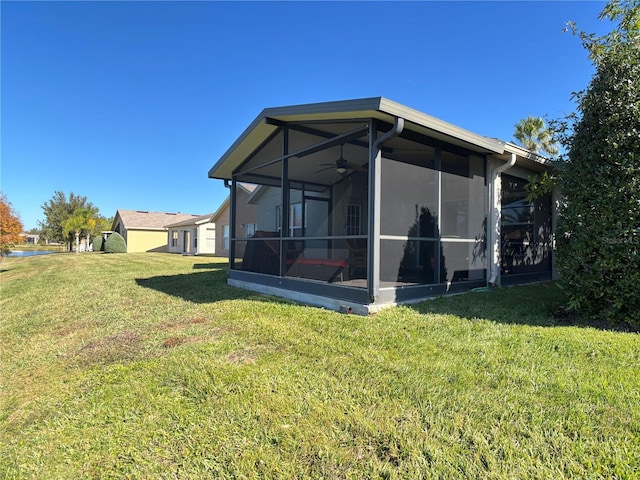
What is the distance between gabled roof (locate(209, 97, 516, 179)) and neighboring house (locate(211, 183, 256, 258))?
645 cm

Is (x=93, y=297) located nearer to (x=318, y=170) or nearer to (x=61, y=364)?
(x=61, y=364)

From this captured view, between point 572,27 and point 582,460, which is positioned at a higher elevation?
point 572,27

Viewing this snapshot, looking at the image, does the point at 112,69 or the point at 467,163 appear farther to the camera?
the point at 112,69

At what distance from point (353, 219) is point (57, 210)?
4650cm

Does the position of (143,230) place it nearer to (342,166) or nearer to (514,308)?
(342,166)

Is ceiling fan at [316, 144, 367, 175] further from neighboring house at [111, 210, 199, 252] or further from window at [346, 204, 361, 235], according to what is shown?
neighboring house at [111, 210, 199, 252]

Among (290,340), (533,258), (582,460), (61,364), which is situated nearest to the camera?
(582,460)

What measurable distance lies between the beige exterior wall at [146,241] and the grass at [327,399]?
2804cm

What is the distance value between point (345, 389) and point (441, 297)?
362cm

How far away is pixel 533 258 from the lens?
7625 millimetres

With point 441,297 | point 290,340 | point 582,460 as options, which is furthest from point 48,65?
point 582,460

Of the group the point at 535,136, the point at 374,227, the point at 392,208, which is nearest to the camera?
the point at 374,227

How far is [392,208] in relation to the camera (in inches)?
205

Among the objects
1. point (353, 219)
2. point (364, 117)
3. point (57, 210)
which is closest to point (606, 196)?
point (364, 117)
